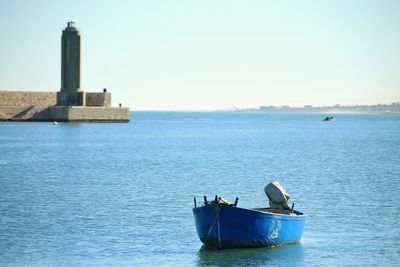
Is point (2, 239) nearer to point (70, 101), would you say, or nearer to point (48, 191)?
point (48, 191)

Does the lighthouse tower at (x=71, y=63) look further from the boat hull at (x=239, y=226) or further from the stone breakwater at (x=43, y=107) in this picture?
the boat hull at (x=239, y=226)

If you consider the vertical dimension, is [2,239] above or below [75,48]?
below

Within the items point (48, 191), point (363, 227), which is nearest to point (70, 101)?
point (48, 191)

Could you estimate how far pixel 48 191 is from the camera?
41719 mm

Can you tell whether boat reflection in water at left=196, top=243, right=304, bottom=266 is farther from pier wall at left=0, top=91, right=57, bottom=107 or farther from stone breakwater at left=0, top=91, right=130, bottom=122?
pier wall at left=0, top=91, right=57, bottom=107

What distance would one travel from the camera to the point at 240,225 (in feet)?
81.0

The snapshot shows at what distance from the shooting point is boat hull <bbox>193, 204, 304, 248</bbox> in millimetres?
24484

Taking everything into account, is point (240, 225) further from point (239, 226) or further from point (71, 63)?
point (71, 63)

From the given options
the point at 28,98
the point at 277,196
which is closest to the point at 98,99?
the point at 28,98

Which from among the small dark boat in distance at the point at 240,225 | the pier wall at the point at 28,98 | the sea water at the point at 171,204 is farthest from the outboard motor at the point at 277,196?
the pier wall at the point at 28,98

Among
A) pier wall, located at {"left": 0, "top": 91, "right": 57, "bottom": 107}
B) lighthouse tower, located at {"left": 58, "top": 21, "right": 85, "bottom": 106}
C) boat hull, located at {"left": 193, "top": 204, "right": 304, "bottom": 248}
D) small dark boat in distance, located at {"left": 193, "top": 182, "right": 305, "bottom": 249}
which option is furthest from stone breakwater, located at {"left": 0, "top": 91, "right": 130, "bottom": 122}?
boat hull, located at {"left": 193, "top": 204, "right": 304, "bottom": 248}

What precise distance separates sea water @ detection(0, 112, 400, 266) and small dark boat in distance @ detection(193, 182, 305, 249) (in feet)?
0.96

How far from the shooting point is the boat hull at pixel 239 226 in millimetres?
24484

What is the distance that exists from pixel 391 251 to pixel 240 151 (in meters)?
52.8
